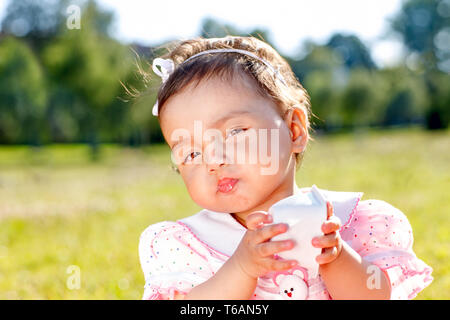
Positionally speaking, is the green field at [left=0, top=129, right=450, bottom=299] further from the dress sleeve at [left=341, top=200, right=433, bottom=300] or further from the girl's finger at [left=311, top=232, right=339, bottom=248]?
the girl's finger at [left=311, top=232, right=339, bottom=248]

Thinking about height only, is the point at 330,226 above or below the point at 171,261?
above

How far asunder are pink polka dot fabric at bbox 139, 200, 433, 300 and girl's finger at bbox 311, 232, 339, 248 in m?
0.37

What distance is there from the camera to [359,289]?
1.95m

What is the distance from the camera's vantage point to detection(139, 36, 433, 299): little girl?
2002 mm

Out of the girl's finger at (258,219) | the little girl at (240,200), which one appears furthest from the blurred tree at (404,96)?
the girl's finger at (258,219)

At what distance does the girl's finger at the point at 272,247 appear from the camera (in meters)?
1.76

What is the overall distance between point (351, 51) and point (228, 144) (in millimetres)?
44765

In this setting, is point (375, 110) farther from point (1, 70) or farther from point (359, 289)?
point (359, 289)

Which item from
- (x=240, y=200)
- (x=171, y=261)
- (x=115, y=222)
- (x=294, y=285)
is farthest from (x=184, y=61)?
(x=115, y=222)

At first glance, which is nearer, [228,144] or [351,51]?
[228,144]

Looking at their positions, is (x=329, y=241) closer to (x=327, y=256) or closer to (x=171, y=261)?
(x=327, y=256)

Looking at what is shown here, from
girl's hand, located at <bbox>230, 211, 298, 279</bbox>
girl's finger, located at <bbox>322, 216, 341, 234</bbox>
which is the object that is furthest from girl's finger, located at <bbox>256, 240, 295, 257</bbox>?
girl's finger, located at <bbox>322, 216, 341, 234</bbox>

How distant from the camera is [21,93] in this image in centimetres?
2741
